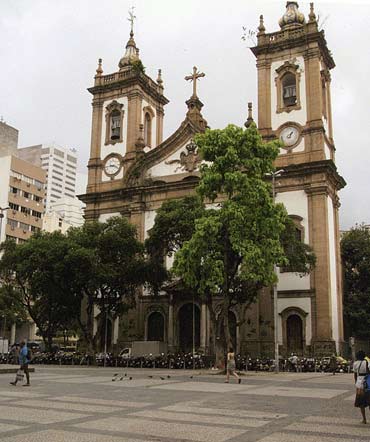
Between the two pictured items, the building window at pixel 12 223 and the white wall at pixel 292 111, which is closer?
the white wall at pixel 292 111

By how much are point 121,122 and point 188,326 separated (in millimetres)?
18292

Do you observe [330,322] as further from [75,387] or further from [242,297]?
[75,387]

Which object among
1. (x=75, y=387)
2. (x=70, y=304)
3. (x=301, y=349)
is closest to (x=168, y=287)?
(x=70, y=304)

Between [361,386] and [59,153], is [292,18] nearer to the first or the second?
[361,386]

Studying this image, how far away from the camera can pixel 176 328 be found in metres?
37.9

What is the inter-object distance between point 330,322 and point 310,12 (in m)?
21.6

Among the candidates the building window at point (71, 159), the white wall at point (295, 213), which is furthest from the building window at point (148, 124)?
the building window at point (71, 159)

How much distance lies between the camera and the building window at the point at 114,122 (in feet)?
151

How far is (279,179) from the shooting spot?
37.1 meters

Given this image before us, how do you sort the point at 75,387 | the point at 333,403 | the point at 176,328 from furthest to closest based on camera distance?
the point at 176,328
the point at 75,387
the point at 333,403

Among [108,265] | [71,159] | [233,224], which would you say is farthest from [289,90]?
[71,159]

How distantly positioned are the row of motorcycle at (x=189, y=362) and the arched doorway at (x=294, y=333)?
101 inches

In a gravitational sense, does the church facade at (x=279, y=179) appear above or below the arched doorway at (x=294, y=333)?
above

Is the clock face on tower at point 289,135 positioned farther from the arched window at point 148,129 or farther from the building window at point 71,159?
the building window at point 71,159
